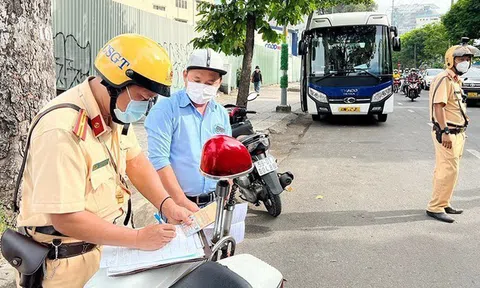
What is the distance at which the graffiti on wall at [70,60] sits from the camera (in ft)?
29.5

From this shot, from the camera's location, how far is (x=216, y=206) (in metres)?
1.78

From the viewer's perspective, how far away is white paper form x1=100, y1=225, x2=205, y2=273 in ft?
4.88

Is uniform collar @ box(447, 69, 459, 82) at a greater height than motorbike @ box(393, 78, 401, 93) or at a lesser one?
lesser

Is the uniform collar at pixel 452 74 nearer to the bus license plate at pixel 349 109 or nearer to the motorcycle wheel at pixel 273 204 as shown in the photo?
the motorcycle wheel at pixel 273 204

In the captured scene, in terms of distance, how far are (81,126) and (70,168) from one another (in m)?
0.15

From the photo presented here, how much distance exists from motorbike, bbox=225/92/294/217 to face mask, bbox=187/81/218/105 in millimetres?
1994

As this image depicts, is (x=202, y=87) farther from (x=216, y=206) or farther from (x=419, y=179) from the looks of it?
(x=419, y=179)

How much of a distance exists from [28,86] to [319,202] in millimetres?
3610

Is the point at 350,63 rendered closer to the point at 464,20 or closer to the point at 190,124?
the point at 190,124

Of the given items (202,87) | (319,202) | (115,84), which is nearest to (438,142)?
(319,202)

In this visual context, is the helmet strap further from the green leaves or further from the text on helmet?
the green leaves

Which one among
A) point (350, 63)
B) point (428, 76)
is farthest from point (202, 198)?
point (428, 76)

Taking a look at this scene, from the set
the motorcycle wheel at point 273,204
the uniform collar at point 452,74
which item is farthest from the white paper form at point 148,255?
the uniform collar at point 452,74

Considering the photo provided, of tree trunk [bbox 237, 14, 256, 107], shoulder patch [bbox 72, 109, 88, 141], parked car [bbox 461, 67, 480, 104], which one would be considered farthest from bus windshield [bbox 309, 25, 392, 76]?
shoulder patch [bbox 72, 109, 88, 141]
